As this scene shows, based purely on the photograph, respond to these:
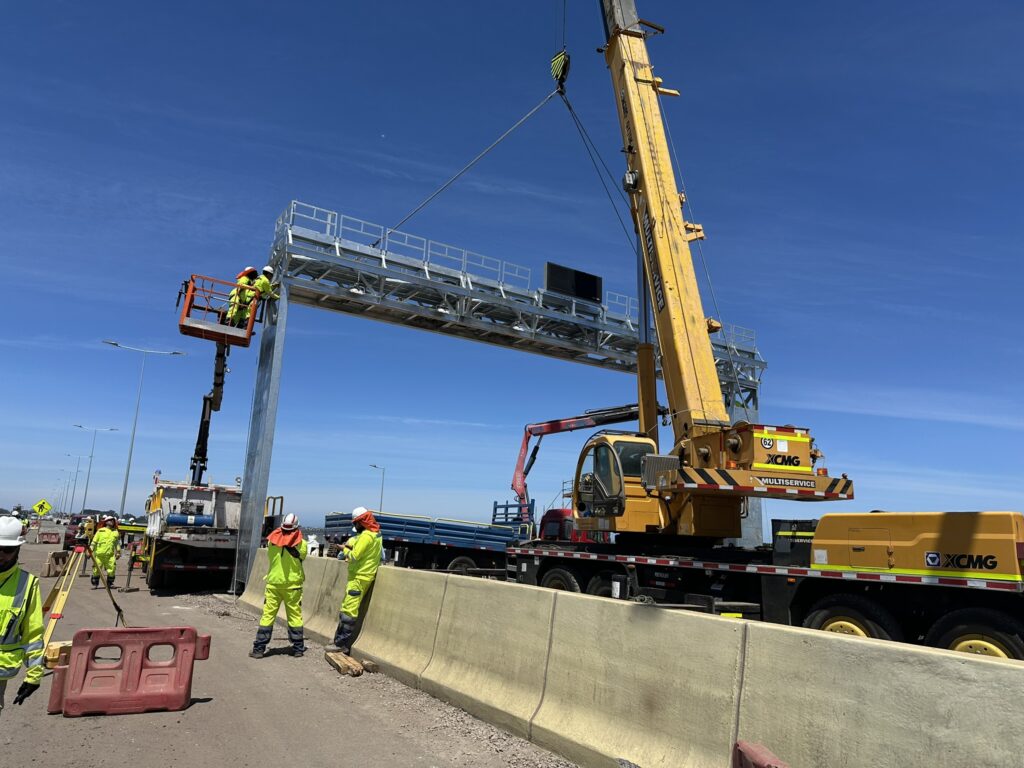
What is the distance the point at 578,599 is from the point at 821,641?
6.72ft

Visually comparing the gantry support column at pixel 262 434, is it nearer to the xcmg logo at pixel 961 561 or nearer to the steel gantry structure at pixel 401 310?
the steel gantry structure at pixel 401 310

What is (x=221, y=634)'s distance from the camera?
1012 centimetres

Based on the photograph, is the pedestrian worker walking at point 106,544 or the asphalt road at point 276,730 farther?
the pedestrian worker walking at point 106,544

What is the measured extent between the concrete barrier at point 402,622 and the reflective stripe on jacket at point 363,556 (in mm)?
146

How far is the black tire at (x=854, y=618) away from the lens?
667cm

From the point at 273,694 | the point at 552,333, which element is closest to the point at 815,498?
the point at 273,694

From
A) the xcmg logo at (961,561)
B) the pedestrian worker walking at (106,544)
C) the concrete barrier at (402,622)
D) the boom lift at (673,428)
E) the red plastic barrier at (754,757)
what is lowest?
the pedestrian worker walking at (106,544)

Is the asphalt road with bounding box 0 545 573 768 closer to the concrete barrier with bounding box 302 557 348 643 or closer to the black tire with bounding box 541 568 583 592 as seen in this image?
the concrete barrier with bounding box 302 557 348 643

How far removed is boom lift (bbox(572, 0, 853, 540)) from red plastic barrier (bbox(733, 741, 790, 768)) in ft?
17.1

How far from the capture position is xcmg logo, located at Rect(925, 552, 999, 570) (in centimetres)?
604

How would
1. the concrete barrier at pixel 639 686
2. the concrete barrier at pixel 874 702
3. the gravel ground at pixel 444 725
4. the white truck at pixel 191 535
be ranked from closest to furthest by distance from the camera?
the concrete barrier at pixel 874 702, the concrete barrier at pixel 639 686, the gravel ground at pixel 444 725, the white truck at pixel 191 535

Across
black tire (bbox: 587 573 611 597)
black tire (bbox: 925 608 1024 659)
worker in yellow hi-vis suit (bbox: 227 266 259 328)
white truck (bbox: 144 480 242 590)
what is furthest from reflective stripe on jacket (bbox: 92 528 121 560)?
black tire (bbox: 925 608 1024 659)

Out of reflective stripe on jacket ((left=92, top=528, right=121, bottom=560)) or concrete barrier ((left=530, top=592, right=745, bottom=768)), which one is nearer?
concrete barrier ((left=530, top=592, right=745, bottom=768))

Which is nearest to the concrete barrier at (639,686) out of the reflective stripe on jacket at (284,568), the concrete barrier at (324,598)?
the reflective stripe on jacket at (284,568)
